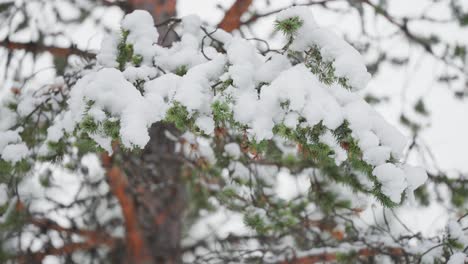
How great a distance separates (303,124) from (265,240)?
2.64m

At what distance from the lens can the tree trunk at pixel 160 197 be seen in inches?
178

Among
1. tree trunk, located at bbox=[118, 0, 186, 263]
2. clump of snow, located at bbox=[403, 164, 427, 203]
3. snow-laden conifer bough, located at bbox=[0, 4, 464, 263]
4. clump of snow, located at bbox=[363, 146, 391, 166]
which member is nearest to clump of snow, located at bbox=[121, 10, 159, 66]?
snow-laden conifer bough, located at bbox=[0, 4, 464, 263]

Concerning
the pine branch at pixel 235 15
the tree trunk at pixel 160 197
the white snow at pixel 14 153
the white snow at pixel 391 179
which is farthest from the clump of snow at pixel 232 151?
the white snow at pixel 391 179

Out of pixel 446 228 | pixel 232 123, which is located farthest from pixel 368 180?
pixel 446 228

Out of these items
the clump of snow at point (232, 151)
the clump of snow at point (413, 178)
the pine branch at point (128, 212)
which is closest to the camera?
the clump of snow at point (413, 178)

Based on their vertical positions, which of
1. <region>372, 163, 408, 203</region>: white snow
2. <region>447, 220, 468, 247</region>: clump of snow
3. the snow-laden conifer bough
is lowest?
<region>447, 220, 468, 247</region>: clump of snow

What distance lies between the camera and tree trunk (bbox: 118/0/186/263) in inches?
178

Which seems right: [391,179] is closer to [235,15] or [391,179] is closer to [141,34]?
[141,34]

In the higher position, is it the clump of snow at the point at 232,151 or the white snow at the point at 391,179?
the clump of snow at the point at 232,151

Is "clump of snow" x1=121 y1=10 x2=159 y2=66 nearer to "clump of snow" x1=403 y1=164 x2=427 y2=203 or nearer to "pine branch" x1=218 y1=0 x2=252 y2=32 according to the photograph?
"clump of snow" x1=403 y1=164 x2=427 y2=203

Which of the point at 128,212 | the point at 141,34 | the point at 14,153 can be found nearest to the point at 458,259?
the point at 141,34

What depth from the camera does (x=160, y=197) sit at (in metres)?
4.84

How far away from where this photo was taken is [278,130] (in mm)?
1771

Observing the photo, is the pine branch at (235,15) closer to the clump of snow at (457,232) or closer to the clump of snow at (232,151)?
the clump of snow at (232,151)
